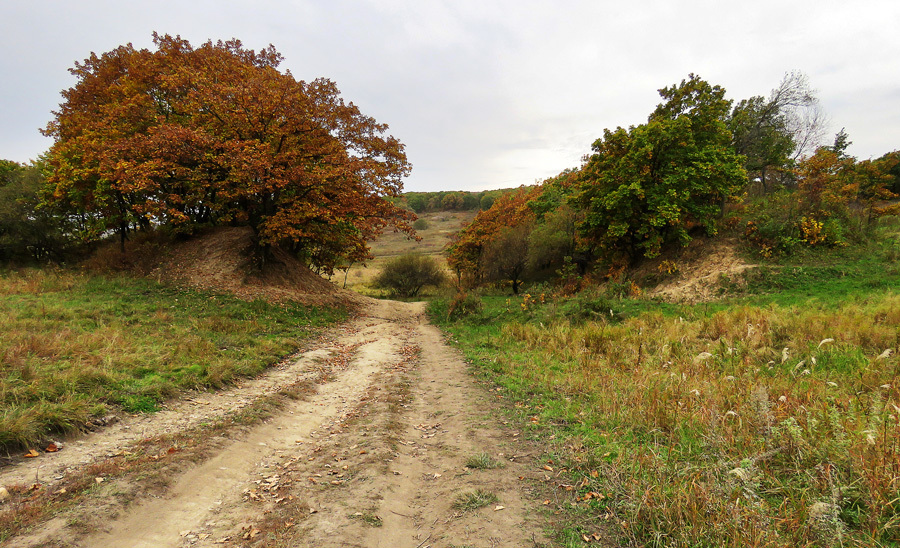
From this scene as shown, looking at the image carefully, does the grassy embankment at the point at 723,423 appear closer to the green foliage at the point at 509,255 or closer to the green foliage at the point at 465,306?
the green foliage at the point at 465,306

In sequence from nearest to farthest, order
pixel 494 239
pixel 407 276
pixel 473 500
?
pixel 473 500 < pixel 494 239 < pixel 407 276

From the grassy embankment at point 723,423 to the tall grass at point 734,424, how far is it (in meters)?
0.02

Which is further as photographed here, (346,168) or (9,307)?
(346,168)

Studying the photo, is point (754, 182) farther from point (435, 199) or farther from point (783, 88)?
point (435, 199)

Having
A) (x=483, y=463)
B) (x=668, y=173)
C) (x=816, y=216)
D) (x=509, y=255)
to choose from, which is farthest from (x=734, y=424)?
(x=509, y=255)

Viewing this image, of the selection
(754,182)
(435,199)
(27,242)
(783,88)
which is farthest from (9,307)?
(435,199)

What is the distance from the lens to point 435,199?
433ft

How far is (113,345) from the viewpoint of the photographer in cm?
797

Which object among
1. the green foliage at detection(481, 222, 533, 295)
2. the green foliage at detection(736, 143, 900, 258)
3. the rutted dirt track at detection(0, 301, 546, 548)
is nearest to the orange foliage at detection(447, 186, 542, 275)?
the green foliage at detection(481, 222, 533, 295)

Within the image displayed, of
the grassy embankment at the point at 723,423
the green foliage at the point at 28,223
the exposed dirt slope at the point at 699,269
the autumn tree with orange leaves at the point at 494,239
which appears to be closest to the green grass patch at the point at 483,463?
the grassy embankment at the point at 723,423

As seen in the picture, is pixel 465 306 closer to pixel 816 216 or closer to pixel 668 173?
pixel 668 173

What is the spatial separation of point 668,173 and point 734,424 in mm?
22774

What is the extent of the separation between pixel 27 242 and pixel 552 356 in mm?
30595

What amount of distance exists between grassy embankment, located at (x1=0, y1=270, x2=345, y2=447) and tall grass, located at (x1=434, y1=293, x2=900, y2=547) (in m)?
6.97
